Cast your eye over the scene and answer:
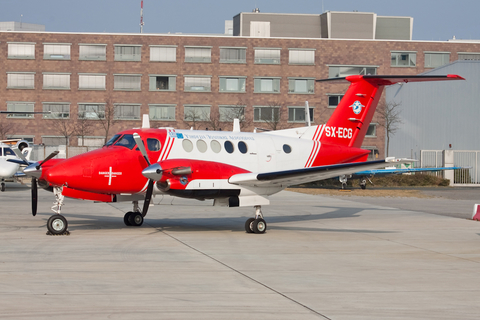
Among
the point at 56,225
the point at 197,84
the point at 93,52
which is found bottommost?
the point at 56,225

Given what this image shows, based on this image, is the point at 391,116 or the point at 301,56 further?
the point at 301,56

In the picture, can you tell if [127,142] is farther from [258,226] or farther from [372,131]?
[372,131]

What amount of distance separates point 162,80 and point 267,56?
12.8 m

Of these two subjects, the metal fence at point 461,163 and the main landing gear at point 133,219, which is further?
the metal fence at point 461,163

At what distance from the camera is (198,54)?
6562 cm

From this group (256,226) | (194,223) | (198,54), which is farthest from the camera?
(198,54)

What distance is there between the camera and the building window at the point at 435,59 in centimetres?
6782

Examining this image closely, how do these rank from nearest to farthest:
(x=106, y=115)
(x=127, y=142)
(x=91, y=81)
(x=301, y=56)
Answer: (x=127, y=142) < (x=106, y=115) < (x=91, y=81) < (x=301, y=56)

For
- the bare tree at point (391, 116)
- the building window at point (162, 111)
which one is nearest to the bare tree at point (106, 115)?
the building window at point (162, 111)

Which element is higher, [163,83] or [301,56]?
[301,56]

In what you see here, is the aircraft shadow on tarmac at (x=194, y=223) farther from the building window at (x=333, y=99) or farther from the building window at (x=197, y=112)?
the building window at (x=333, y=99)

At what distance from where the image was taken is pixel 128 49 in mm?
64938

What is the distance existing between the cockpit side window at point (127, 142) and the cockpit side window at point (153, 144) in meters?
0.36

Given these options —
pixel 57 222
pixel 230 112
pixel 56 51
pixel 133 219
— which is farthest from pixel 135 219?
pixel 56 51
